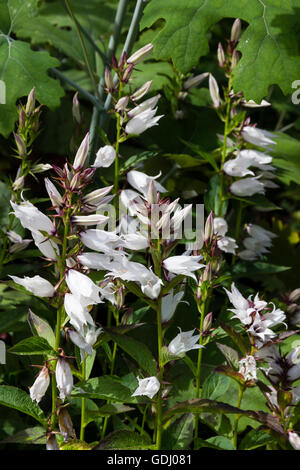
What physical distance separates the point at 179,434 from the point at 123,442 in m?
0.18

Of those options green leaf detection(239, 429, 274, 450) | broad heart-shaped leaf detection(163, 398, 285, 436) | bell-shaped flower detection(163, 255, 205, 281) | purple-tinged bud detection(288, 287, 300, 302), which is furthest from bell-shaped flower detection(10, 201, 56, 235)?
purple-tinged bud detection(288, 287, 300, 302)

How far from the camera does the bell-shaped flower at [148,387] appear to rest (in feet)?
4.00

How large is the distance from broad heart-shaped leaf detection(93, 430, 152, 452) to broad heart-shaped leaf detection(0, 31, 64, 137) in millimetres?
969

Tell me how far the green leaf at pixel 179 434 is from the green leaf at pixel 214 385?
2.8 inches

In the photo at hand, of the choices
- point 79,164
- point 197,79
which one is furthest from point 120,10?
point 79,164

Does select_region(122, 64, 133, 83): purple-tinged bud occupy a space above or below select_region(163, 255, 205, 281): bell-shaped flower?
above

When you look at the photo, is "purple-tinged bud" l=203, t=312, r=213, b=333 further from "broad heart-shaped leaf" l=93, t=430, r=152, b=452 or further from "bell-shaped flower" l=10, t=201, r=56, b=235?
"bell-shaped flower" l=10, t=201, r=56, b=235

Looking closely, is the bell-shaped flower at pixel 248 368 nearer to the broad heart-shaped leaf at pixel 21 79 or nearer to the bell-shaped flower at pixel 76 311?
the bell-shaped flower at pixel 76 311

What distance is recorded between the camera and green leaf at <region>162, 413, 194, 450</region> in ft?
4.42

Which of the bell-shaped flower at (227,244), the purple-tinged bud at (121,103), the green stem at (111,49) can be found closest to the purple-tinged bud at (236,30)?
the green stem at (111,49)

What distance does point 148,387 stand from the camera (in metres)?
→ 1.22

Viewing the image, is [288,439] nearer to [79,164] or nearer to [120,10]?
[79,164]

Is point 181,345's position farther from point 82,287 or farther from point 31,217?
point 31,217

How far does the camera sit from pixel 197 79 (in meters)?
2.22
